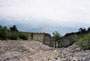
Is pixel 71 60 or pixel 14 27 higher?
pixel 14 27

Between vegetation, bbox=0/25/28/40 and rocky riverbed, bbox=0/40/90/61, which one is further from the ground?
vegetation, bbox=0/25/28/40

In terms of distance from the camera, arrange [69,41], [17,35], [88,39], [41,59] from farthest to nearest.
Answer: [69,41] → [17,35] → [88,39] → [41,59]

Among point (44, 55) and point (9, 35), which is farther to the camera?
point (9, 35)

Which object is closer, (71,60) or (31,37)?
(71,60)

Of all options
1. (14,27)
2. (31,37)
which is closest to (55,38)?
(31,37)

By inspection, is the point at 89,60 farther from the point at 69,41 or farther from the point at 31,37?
the point at 31,37

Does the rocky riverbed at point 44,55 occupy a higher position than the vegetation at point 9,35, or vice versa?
the vegetation at point 9,35

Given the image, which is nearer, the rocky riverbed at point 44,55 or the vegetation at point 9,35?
the rocky riverbed at point 44,55

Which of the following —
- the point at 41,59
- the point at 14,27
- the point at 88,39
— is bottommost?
the point at 41,59

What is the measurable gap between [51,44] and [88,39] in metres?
11.7

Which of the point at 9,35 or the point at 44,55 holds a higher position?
the point at 9,35

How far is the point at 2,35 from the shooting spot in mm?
17266

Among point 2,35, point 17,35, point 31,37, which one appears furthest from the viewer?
point 31,37

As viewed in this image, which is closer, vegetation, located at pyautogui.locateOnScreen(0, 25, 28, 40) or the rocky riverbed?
the rocky riverbed
